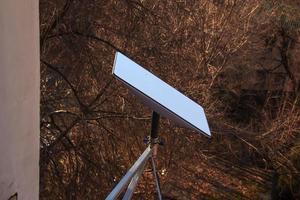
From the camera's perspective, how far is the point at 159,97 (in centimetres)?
152

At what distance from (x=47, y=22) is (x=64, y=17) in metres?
0.25

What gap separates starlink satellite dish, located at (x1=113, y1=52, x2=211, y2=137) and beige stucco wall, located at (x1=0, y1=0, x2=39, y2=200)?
617 millimetres

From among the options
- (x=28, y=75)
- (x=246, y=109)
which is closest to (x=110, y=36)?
(x=28, y=75)

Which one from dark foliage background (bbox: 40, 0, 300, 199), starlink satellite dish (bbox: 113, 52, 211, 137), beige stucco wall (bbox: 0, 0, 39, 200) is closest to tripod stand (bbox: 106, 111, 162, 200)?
starlink satellite dish (bbox: 113, 52, 211, 137)

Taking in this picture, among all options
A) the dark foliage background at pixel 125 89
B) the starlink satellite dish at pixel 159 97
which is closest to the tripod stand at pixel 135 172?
the starlink satellite dish at pixel 159 97

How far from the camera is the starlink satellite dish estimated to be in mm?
1441

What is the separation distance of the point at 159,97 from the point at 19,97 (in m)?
0.81

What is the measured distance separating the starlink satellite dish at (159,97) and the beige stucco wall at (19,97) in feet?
2.02

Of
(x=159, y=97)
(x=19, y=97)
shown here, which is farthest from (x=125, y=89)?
(x=19, y=97)

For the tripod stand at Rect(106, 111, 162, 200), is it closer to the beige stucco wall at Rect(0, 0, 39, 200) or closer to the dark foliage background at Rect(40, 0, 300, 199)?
the beige stucco wall at Rect(0, 0, 39, 200)

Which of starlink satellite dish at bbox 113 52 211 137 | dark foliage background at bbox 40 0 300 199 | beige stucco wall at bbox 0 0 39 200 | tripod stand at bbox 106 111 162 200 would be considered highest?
dark foliage background at bbox 40 0 300 199

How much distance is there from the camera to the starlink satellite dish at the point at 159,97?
1.44 metres

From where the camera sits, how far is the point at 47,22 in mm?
4828

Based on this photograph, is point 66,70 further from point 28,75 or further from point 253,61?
point 253,61
